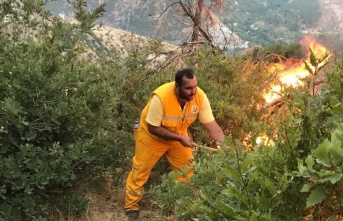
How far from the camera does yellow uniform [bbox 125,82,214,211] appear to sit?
4.84 m

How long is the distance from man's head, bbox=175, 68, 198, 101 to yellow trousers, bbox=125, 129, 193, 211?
664mm

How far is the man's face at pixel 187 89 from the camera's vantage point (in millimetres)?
4668

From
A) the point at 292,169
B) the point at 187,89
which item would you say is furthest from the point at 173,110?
the point at 292,169

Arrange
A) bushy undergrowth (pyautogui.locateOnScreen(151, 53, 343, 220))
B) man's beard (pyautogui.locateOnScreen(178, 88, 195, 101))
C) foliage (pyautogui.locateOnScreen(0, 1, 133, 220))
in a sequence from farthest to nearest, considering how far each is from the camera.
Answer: man's beard (pyautogui.locateOnScreen(178, 88, 195, 101)), foliage (pyautogui.locateOnScreen(0, 1, 133, 220)), bushy undergrowth (pyautogui.locateOnScreen(151, 53, 343, 220))

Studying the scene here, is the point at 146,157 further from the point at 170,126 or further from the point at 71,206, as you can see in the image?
the point at 71,206

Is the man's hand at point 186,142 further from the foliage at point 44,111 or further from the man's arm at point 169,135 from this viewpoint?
the foliage at point 44,111

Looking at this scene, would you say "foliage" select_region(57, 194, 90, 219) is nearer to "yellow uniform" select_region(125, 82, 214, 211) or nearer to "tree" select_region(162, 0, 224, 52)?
"yellow uniform" select_region(125, 82, 214, 211)

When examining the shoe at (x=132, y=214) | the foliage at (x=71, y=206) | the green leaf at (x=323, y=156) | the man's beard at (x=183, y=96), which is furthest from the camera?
the shoe at (x=132, y=214)

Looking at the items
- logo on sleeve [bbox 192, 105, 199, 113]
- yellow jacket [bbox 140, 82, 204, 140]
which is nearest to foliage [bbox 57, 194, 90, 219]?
yellow jacket [bbox 140, 82, 204, 140]

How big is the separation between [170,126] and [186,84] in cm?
55

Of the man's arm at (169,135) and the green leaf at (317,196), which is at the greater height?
the green leaf at (317,196)

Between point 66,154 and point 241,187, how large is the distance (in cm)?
288

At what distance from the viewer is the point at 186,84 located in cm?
468

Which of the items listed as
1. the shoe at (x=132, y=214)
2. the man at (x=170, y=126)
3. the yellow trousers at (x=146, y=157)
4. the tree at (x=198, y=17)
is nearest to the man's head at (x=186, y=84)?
the man at (x=170, y=126)
